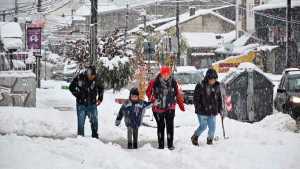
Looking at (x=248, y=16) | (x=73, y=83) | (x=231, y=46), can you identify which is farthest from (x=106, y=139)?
(x=248, y=16)

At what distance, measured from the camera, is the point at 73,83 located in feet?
40.5

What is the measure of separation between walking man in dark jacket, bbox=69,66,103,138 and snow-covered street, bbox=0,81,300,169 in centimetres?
62

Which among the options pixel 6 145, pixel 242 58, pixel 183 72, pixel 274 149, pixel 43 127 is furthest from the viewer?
pixel 242 58

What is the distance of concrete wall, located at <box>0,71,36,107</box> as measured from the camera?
18.2 metres

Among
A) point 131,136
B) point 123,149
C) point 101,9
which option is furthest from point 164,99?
point 101,9

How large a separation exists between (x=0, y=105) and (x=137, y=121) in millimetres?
8006

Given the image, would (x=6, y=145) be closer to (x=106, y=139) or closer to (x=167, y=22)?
(x=106, y=139)

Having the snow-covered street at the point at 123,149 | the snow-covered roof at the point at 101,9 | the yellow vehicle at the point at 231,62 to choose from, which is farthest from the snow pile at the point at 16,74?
the snow-covered roof at the point at 101,9

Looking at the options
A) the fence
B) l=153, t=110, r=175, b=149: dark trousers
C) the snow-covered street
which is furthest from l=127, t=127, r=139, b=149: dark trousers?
the fence

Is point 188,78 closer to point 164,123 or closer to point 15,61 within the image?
point 15,61

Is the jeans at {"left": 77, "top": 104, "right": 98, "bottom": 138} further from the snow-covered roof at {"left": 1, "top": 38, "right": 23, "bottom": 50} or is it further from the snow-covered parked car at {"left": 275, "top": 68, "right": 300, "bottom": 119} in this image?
the snow-covered roof at {"left": 1, "top": 38, "right": 23, "bottom": 50}

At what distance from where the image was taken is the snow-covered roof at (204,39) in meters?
67.9

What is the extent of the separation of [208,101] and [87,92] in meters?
2.48

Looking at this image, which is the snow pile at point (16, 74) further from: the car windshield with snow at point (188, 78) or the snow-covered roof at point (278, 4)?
the snow-covered roof at point (278, 4)
